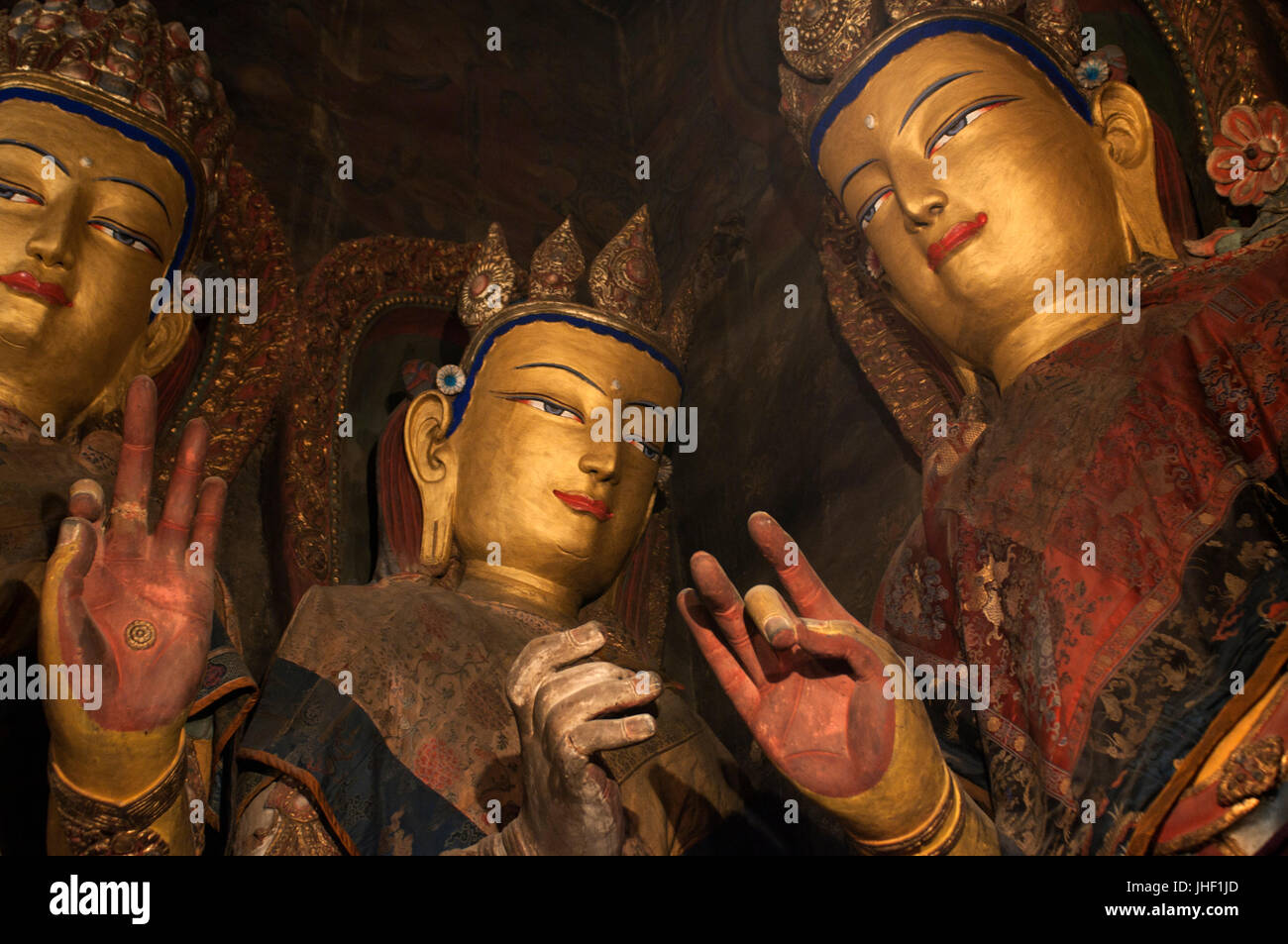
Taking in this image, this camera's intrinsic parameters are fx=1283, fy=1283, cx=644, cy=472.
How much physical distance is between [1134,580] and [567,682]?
1229mm

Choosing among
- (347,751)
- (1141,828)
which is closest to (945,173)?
(1141,828)

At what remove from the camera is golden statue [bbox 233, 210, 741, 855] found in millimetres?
2549

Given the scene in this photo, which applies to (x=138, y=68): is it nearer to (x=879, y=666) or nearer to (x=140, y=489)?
(x=140, y=489)

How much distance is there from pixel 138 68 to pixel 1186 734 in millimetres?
3265

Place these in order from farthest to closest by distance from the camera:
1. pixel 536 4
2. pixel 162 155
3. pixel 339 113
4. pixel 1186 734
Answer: pixel 536 4 → pixel 339 113 → pixel 162 155 → pixel 1186 734

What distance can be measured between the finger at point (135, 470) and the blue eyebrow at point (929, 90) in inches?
81.1

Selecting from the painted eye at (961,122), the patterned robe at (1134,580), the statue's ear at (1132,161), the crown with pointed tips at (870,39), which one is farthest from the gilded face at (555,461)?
the statue's ear at (1132,161)

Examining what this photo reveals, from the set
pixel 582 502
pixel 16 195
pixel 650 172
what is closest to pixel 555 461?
pixel 582 502

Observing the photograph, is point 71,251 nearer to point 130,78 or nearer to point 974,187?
point 130,78

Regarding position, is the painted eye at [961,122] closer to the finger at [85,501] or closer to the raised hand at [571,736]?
the raised hand at [571,736]

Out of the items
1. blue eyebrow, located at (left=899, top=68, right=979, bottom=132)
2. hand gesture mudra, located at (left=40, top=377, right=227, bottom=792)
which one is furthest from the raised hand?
blue eyebrow, located at (left=899, top=68, right=979, bottom=132)

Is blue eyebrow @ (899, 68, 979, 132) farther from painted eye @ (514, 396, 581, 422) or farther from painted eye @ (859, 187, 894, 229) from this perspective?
painted eye @ (514, 396, 581, 422)

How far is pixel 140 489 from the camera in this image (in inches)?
102

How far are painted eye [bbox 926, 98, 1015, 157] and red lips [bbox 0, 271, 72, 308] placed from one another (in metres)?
2.31
